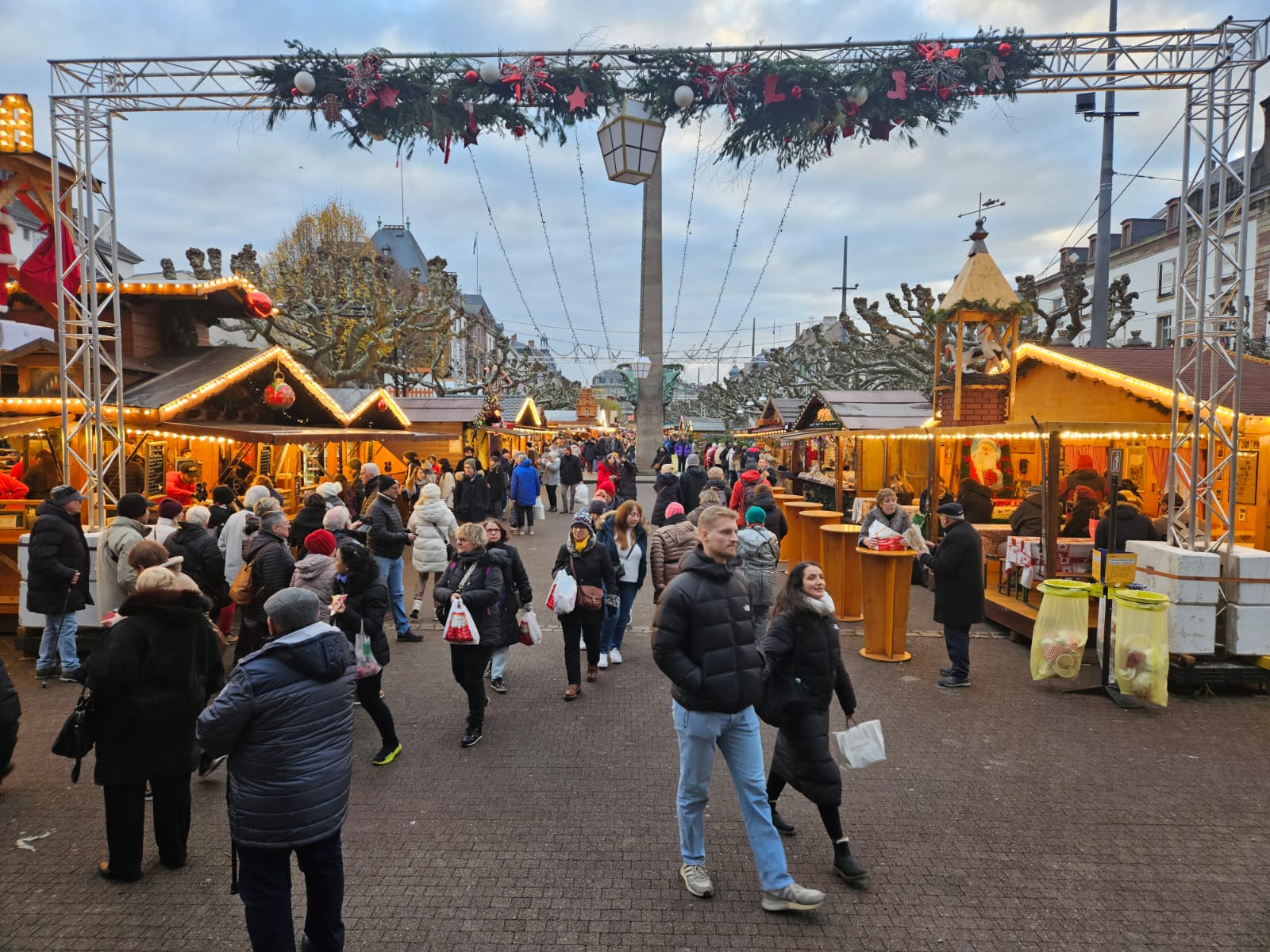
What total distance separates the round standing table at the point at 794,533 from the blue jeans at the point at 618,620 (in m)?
→ 4.56

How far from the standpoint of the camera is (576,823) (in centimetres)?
412

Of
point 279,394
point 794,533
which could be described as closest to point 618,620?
point 794,533

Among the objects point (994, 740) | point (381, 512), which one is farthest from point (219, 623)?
point (994, 740)

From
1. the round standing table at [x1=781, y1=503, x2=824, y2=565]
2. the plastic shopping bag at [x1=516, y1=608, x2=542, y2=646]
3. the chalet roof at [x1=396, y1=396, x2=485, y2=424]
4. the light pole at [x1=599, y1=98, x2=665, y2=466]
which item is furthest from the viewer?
the light pole at [x1=599, y1=98, x2=665, y2=466]

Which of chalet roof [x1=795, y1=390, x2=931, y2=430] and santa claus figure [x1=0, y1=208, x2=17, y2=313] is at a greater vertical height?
santa claus figure [x1=0, y1=208, x2=17, y2=313]

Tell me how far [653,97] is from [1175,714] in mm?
7894

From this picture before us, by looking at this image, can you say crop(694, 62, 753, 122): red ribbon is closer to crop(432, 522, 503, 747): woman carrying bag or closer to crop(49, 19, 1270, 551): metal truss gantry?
crop(49, 19, 1270, 551): metal truss gantry

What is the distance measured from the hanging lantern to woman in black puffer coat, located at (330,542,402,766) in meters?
9.53

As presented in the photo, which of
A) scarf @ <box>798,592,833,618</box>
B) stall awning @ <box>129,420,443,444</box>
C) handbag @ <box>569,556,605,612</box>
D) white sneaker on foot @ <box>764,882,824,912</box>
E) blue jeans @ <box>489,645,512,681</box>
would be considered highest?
stall awning @ <box>129,420,443,444</box>

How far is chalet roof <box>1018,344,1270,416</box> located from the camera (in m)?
8.77

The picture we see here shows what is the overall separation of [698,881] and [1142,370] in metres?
9.93

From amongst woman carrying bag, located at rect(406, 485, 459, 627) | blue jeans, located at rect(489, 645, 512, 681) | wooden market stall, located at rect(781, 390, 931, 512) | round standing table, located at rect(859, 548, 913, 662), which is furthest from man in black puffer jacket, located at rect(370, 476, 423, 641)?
wooden market stall, located at rect(781, 390, 931, 512)

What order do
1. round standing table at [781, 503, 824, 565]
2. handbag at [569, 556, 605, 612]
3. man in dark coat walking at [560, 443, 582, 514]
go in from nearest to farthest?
handbag at [569, 556, 605, 612] < round standing table at [781, 503, 824, 565] < man in dark coat walking at [560, 443, 582, 514]

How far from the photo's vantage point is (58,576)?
20.0 feet
